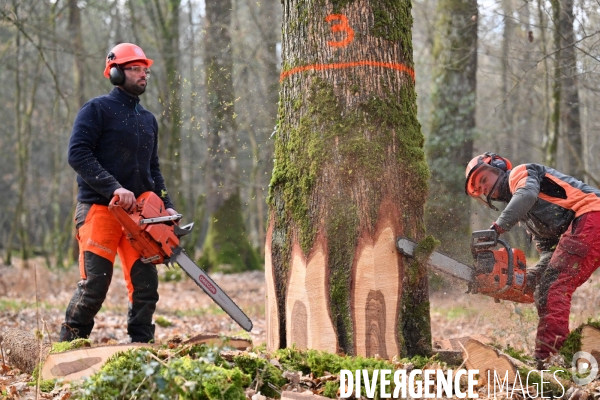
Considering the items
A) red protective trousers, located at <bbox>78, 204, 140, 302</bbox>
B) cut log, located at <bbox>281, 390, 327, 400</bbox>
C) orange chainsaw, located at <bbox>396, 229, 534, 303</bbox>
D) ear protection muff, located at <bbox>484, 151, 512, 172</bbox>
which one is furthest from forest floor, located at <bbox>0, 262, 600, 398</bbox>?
cut log, located at <bbox>281, 390, 327, 400</bbox>

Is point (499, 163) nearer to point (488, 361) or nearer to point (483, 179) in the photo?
point (483, 179)

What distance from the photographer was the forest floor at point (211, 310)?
619 cm

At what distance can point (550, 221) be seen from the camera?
5113mm

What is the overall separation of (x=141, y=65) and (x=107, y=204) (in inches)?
46.8

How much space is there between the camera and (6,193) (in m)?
30.9

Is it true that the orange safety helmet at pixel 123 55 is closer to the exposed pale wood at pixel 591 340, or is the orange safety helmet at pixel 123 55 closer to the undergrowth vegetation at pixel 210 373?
the undergrowth vegetation at pixel 210 373

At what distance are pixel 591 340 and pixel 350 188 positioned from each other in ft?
6.69

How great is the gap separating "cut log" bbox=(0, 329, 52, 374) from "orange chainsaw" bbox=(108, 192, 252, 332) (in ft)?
3.18

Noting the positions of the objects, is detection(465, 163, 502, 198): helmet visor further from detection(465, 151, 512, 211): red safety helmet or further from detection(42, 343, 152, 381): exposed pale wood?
detection(42, 343, 152, 381): exposed pale wood

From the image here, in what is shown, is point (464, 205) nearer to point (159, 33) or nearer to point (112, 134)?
point (112, 134)

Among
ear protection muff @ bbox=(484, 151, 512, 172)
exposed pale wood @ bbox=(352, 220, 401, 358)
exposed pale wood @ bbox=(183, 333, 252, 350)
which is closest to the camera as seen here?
exposed pale wood @ bbox=(352, 220, 401, 358)

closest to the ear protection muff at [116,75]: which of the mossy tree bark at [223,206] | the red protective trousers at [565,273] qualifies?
the red protective trousers at [565,273]

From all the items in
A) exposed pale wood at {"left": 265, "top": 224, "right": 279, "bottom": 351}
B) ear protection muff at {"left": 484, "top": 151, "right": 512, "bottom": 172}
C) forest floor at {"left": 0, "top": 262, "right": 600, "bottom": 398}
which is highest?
ear protection muff at {"left": 484, "top": 151, "right": 512, "bottom": 172}

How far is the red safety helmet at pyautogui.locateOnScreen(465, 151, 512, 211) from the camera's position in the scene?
5125 mm
